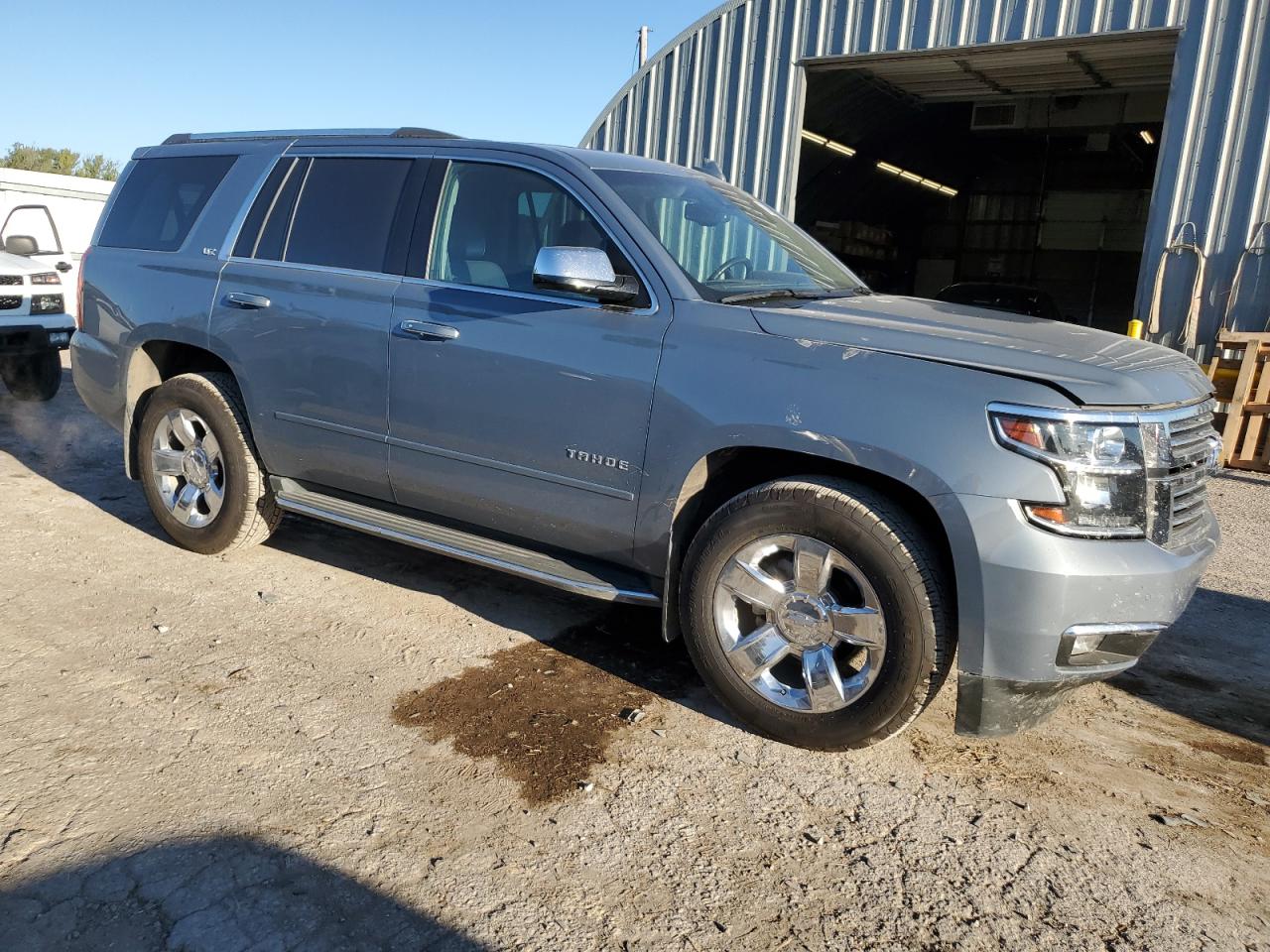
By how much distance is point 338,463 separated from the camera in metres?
4.31

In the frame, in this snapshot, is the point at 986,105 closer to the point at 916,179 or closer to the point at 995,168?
the point at 916,179

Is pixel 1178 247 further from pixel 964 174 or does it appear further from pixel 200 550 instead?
pixel 964 174

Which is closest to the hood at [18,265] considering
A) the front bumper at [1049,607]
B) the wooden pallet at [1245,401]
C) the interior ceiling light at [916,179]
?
the front bumper at [1049,607]

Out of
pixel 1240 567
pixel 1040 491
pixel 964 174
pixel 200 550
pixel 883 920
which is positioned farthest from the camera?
pixel 964 174

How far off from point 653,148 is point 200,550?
30.8 ft

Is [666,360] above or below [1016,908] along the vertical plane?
above

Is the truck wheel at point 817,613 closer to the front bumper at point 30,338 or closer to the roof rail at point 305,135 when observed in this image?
the roof rail at point 305,135

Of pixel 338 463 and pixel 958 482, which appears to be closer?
pixel 958 482

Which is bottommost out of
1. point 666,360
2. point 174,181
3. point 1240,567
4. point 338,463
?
point 1240,567

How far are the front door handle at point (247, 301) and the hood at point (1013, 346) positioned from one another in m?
2.36

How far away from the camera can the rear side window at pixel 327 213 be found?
166 inches

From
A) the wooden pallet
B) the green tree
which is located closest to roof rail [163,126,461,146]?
the wooden pallet

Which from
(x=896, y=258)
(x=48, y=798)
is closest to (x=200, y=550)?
(x=48, y=798)

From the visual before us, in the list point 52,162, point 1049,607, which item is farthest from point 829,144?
point 52,162
